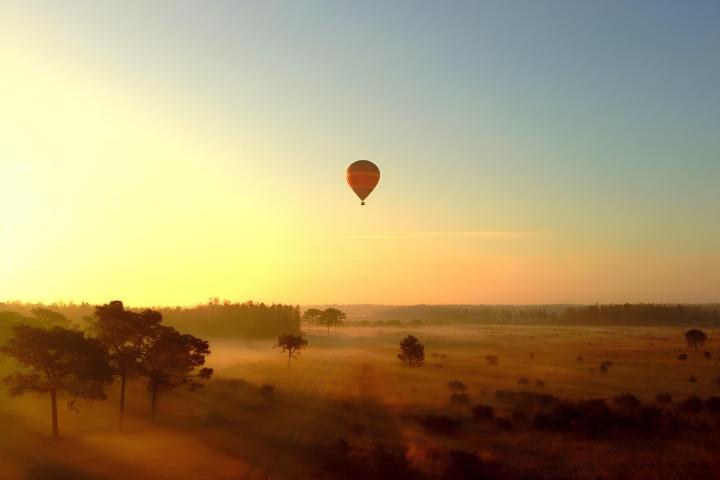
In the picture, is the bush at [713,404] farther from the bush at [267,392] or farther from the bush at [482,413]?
the bush at [267,392]

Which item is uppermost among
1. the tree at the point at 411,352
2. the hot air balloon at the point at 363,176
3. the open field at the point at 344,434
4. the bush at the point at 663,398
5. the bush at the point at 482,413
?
the hot air balloon at the point at 363,176

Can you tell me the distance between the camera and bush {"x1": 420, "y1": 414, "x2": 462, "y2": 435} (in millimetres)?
43906

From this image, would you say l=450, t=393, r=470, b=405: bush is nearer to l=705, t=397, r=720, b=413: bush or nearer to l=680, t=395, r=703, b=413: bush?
l=680, t=395, r=703, b=413: bush

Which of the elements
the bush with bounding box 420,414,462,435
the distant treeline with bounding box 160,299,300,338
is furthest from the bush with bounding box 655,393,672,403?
the distant treeline with bounding box 160,299,300,338

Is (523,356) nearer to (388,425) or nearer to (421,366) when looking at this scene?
(421,366)

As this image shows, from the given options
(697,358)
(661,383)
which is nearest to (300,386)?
(661,383)

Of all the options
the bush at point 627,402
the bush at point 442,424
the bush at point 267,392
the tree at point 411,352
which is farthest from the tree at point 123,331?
the tree at point 411,352

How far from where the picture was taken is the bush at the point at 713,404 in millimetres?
49037

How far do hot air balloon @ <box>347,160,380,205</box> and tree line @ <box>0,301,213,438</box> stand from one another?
24.1 metres

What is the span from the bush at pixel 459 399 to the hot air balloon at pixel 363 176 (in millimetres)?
22714

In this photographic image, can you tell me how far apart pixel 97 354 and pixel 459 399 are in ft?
107

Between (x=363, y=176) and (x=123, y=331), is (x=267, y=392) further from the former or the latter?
(x=363, y=176)

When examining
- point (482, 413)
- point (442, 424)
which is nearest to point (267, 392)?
point (482, 413)

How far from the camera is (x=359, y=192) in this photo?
66500 mm
